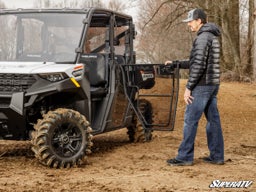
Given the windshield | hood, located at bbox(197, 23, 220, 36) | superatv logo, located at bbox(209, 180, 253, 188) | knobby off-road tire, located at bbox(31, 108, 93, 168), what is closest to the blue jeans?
hood, located at bbox(197, 23, 220, 36)

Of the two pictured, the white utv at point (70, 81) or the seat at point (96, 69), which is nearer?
the white utv at point (70, 81)

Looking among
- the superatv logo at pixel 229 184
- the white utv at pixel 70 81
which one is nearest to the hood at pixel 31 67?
the white utv at pixel 70 81

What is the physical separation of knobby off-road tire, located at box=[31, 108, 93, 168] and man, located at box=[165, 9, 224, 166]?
1.18 m

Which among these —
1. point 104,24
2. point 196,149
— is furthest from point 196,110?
point 104,24

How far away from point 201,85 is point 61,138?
1895mm

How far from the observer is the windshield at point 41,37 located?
7934 mm

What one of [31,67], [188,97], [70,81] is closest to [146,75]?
[188,97]

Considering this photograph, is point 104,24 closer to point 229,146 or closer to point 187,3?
point 229,146

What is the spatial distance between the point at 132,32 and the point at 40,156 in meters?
3.40

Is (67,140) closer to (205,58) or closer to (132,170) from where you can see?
(132,170)

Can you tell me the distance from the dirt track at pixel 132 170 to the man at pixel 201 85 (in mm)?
265

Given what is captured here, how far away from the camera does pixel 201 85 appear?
7441 mm

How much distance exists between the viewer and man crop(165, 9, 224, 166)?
24.0ft

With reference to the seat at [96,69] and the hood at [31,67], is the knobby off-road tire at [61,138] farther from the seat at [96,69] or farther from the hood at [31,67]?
the seat at [96,69]
